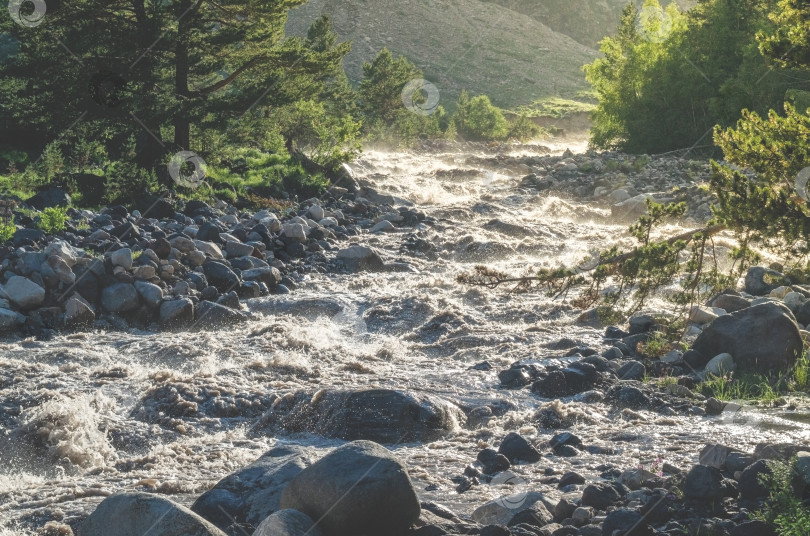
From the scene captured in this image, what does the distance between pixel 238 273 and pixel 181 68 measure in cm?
781

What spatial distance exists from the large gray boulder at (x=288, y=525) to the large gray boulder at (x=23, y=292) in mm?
7617

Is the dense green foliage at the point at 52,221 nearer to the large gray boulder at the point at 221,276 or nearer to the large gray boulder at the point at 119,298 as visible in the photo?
the large gray boulder at the point at 119,298

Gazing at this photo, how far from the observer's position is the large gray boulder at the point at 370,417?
7148mm

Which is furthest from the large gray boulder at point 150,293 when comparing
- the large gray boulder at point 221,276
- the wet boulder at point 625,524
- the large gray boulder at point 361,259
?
the wet boulder at point 625,524

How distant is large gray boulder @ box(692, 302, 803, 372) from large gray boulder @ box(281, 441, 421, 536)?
552 cm

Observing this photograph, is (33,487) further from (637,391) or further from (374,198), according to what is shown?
(374,198)

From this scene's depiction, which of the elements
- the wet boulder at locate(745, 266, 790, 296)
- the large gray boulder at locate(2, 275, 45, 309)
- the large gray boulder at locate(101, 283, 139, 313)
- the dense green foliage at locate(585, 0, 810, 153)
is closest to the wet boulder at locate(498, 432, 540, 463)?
the large gray boulder at locate(101, 283, 139, 313)

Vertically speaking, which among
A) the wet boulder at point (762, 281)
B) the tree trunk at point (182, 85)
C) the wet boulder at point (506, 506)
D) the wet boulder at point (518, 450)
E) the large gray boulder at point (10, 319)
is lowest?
the large gray boulder at point (10, 319)

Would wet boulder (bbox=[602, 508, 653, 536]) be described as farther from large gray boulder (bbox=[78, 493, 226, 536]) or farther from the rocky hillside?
the rocky hillside

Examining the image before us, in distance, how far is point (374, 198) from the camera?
2294 cm

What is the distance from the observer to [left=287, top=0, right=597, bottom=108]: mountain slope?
342 feet

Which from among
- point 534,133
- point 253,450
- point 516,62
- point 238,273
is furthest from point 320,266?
point 516,62

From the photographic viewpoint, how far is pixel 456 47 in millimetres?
114688

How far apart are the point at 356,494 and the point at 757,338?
608 cm
